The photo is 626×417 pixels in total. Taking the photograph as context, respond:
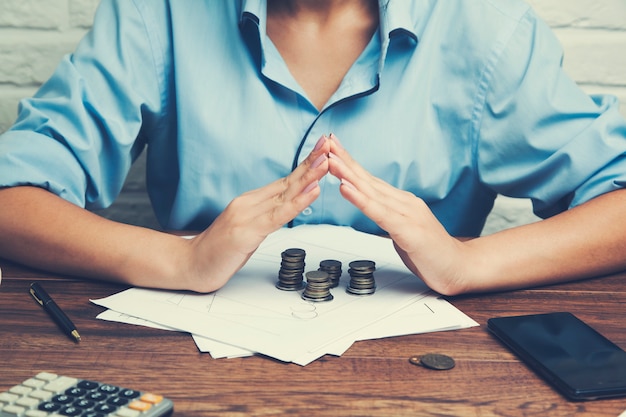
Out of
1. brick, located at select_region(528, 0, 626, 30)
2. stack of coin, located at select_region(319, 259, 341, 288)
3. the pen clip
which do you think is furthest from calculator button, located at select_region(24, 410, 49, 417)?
brick, located at select_region(528, 0, 626, 30)

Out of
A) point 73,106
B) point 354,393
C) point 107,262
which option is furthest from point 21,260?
point 354,393

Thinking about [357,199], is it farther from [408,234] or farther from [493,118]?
[493,118]

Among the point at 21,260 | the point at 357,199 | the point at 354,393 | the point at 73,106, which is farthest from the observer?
the point at 73,106

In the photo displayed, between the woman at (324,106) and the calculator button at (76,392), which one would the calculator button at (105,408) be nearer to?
the calculator button at (76,392)

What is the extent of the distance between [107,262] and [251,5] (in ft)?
1.43

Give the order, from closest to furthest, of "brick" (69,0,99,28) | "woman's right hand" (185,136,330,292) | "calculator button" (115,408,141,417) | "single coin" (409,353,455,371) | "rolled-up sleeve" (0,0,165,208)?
"calculator button" (115,408,141,417)
"single coin" (409,353,455,371)
"woman's right hand" (185,136,330,292)
"rolled-up sleeve" (0,0,165,208)
"brick" (69,0,99,28)

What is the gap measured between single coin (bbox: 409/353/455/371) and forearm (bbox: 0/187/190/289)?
0.28 meters

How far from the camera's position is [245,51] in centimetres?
113

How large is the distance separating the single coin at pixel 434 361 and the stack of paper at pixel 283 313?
0.06m

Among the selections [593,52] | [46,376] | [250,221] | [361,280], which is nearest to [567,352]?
[361,280]

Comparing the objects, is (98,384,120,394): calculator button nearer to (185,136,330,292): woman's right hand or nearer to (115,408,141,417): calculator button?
(115,408,141,417): calculator button

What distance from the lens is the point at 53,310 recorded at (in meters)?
0.78

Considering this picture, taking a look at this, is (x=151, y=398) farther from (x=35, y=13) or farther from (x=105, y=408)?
(x=35, y=13)

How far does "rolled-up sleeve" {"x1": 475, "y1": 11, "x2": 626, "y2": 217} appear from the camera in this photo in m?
1.08
